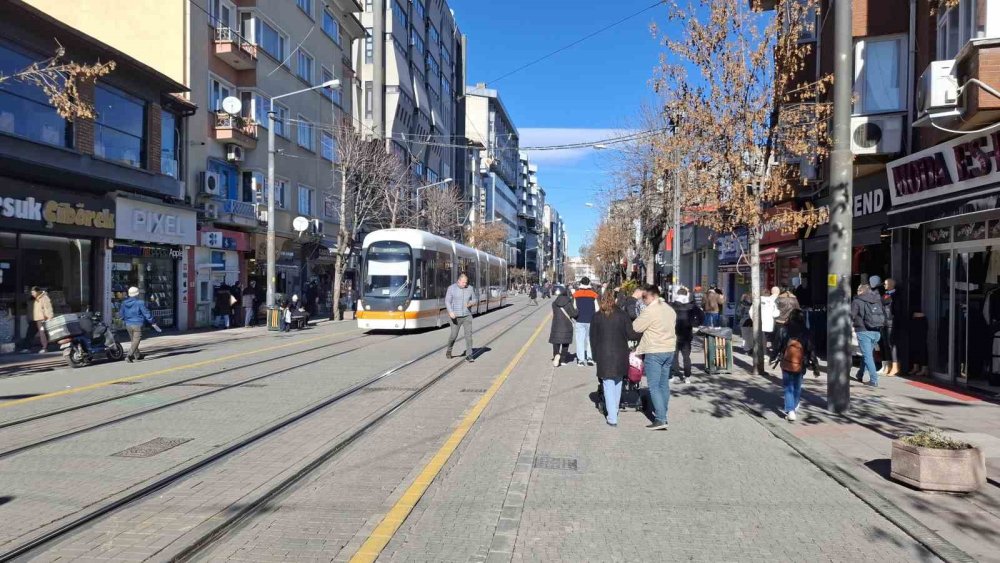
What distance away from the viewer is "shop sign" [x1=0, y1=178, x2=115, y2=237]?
17875 millimetres

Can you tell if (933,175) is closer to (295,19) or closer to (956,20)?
(956,20)

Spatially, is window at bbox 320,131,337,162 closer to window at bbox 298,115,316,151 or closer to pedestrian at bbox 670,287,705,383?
window at bbox 298,115,316,151

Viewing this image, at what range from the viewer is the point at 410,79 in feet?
187

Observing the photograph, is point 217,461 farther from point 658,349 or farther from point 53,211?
point 53,211

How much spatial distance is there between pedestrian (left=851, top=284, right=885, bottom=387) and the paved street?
2.32 meters

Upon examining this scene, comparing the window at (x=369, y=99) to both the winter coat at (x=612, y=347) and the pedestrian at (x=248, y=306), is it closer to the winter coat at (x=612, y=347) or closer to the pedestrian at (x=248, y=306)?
the pedestrian at (x=248, y=306)

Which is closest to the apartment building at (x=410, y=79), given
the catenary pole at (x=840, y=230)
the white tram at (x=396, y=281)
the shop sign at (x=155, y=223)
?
the shop sign at (x=155, y=223)

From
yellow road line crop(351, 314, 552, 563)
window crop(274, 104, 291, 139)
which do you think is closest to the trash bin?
yellow road line crop(351, 314, 552, 563)

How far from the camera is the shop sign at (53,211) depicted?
1788cm

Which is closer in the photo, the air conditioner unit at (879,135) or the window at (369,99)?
the air conditioner unit at (879,135)

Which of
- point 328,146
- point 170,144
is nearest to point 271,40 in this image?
point 328,146

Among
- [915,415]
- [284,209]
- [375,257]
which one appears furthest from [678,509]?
[284,209]

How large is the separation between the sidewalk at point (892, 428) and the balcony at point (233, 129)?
2141 cm

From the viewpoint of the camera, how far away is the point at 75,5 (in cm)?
2575
